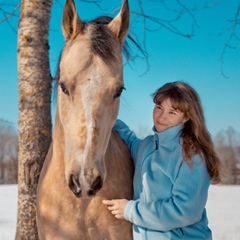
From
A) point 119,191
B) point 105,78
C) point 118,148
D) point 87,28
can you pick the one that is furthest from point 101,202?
point 87,28

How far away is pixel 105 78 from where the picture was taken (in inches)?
91.7

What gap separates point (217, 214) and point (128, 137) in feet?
23.6

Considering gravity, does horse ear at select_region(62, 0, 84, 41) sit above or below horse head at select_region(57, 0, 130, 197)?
above

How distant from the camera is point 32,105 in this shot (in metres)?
3.78

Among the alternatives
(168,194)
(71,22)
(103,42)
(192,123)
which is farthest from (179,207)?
(71,22)

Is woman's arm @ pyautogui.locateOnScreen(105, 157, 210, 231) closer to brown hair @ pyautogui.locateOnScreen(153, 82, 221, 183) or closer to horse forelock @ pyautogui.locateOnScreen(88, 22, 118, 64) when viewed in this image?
brown hair @ pyautogui.locateOnScreen(153, 82, 221, 183)

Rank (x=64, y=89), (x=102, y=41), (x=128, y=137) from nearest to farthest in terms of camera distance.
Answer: (x=64, y=89) → (x=102, y=41) → (x=128, y=137)

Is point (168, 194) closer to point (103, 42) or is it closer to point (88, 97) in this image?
point (88, 97)

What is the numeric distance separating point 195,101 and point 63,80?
121cm

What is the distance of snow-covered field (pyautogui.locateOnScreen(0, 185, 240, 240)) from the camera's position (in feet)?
24.0

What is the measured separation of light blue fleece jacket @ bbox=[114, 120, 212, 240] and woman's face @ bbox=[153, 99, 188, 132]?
6 cm

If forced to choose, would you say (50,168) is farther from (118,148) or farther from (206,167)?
(206,167)

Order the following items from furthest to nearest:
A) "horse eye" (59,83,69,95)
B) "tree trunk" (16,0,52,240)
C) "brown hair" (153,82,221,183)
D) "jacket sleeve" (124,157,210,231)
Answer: "tree trunk" (16,0,52,240) < "brown hair" (153,82,221,183) < "jacket sleeve" (124,157,210,231) < "horse eye" (59,83,69,95)

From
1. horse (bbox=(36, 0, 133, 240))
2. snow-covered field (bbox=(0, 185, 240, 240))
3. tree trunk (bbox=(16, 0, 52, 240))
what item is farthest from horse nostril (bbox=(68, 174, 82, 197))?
snow-covered field (bbox=(0, 185, 240, 240))
